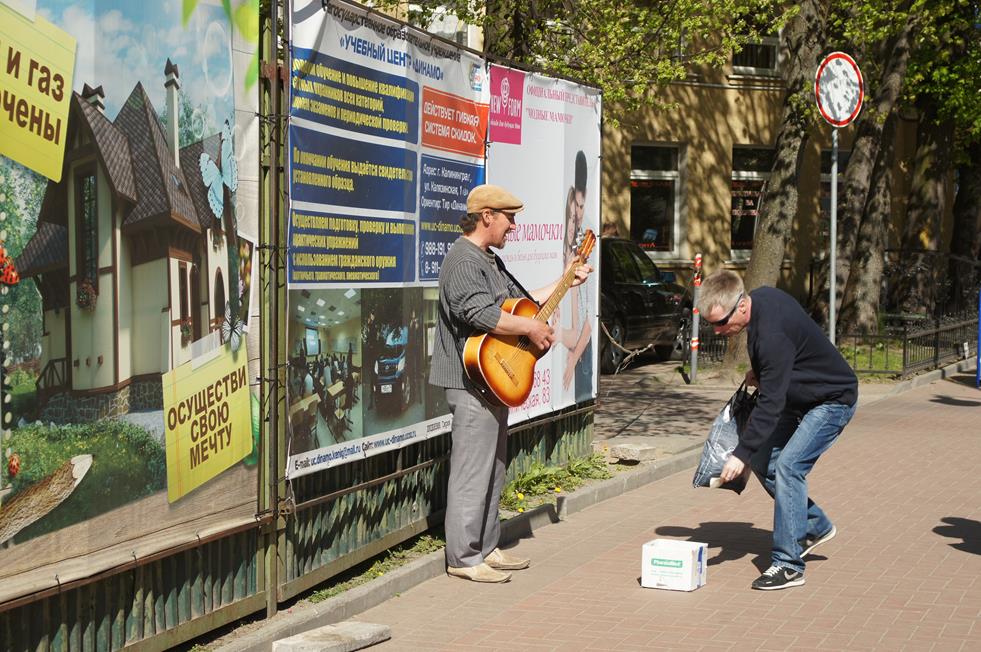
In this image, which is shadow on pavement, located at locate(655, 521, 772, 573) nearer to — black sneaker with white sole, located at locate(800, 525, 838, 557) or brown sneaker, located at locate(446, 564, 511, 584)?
black sneaker with white sole, located at locate(800, 525, 838, 557)

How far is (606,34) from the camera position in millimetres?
15461

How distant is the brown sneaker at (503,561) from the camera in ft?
26.0

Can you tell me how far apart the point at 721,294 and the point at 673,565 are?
1.44m

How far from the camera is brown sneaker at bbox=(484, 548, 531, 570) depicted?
26.0ft

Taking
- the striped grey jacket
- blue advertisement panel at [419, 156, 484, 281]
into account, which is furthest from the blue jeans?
blue advertisement panel at [419, 156, 484, 281]

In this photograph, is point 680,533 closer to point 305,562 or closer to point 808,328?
point 808,328

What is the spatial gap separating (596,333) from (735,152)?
19.4 m

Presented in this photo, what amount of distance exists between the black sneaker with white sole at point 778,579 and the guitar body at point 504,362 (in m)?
1.58

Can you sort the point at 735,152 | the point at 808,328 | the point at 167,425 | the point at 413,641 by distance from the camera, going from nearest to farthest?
the point at 167,425 < the point at 413,641 < the point at 808,328 < the point at 735,152

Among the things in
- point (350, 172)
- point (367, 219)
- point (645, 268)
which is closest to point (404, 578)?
point (367, 219)

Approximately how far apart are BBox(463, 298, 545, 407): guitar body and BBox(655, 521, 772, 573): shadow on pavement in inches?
66.4

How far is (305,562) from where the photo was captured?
6.93 meters

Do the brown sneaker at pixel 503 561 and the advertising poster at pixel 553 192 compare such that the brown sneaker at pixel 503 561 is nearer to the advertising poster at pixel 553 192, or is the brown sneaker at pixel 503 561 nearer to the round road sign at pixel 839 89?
the advertising poster at pixel 553 192

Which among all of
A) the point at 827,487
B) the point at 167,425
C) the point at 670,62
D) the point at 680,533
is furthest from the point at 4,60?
the point at 670,62
